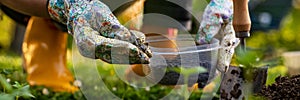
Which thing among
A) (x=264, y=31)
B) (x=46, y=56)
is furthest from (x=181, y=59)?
(x=264, y=31)

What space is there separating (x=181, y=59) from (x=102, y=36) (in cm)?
21

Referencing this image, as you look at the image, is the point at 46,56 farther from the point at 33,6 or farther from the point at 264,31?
the point at 264,31

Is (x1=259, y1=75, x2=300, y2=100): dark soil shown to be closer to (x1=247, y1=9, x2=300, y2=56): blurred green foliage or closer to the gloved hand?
the gloved hand

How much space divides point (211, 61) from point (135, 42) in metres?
0.24

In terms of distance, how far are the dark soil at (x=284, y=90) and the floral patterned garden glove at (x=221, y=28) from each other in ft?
0.57

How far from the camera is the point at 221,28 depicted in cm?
119

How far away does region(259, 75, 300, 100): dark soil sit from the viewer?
0.91 meters

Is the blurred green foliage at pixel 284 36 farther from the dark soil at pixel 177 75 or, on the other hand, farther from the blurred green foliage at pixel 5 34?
the dark soil at pixel 177 75

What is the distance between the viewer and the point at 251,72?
3.11 feet

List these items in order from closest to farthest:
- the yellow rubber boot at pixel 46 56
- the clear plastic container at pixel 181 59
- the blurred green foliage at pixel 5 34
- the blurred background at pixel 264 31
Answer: the clear plastic container at pixel 181 59, the yellow rubber boot at pixel 46 56, the blurred background at pixel 264 31, the blurred green foliage at pixel 5 34

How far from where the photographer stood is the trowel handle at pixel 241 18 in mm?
1096

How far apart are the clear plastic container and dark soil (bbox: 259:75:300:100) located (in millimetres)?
191

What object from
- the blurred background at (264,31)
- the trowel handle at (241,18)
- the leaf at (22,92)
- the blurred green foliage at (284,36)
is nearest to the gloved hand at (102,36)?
the leaf at (22,92)

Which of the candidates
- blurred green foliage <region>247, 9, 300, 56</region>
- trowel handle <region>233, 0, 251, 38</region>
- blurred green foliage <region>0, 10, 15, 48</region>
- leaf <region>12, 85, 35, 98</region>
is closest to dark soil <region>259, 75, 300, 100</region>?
trowel handle <region>233, 0, 251, 38</region>
